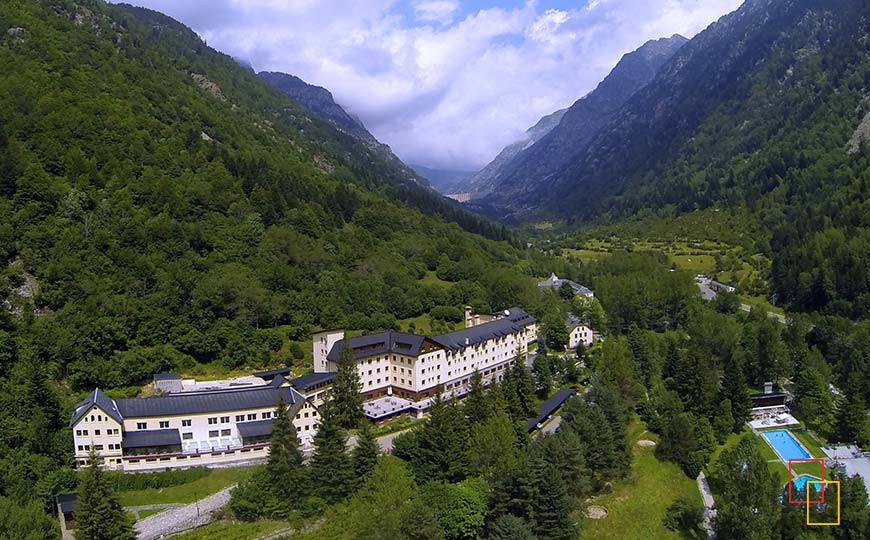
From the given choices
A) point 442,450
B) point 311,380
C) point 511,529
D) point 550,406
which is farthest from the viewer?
point 550,406

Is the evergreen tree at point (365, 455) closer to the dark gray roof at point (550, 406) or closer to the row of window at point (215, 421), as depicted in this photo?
the row of window at point (215, 421)

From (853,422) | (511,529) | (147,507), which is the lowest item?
(853,422)

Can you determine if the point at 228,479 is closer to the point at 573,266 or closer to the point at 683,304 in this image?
the point at 683,304

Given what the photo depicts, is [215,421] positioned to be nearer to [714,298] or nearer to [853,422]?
[853,422]

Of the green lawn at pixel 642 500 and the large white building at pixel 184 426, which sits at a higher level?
the large white building at pixel 184 426

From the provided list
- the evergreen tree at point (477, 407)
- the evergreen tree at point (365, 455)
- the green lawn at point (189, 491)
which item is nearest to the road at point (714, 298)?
the evergreen tree at point (477, 407)

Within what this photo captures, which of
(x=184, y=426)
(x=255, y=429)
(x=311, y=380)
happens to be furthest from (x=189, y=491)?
(x=311, y=380)

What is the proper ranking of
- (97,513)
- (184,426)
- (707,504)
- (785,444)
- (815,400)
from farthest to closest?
(815,400)
(785,444)
(707,504)
(184,426)
(97,513)

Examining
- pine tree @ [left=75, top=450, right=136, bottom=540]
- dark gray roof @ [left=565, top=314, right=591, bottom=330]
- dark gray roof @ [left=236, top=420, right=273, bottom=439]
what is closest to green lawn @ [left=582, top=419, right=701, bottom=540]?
dark gray roof @ [left=565, top=314, right=591, bottom=330]
